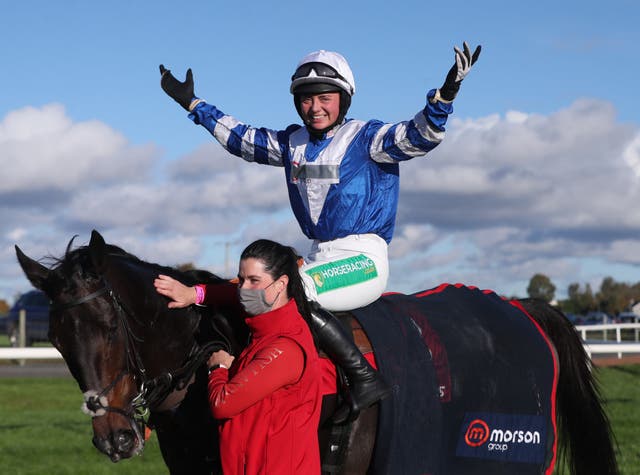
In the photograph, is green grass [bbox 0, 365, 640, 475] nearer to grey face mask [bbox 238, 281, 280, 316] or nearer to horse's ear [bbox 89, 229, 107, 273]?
grey face mask [bbox 238, 281, 280, 316]

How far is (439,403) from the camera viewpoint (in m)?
4.40

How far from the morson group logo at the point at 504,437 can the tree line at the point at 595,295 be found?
8651cm

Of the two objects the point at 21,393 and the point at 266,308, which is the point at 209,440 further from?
the point at 21,393

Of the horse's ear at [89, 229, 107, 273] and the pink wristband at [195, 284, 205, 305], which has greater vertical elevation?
the horse's ear at [89, 229, 107, 273]

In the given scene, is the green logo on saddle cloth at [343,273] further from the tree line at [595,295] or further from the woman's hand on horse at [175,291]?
the tree line at [595,295]

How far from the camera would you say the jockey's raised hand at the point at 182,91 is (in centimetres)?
501

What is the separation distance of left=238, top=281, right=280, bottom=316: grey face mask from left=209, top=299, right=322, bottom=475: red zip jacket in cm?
3

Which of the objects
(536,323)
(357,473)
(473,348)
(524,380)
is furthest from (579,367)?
(357,473)

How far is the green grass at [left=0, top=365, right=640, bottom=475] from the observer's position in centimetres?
767

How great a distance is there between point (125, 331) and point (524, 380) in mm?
2316

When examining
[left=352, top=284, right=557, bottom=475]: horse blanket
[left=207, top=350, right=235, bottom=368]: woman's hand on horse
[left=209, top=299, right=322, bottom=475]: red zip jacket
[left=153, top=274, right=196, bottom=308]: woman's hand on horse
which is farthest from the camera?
[left=352, top=284, right=557, bottom=475]: horse blanket

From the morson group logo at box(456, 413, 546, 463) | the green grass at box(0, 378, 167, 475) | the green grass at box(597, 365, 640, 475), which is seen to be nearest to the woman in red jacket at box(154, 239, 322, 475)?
the morson group logo at box(456, 413, 546, 463)

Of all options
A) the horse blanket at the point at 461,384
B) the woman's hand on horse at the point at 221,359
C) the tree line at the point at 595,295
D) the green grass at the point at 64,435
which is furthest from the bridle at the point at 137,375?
the tree line at the point at 595,295

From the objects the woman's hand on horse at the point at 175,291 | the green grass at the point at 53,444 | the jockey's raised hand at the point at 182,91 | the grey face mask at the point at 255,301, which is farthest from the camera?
the green grass at the point at 53,444
